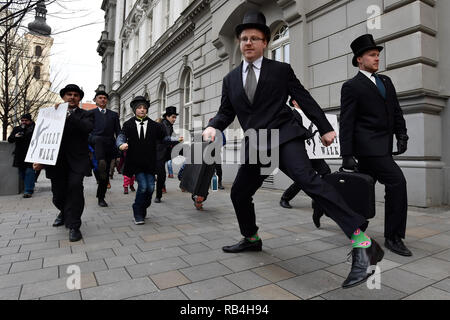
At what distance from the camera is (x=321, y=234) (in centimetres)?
353

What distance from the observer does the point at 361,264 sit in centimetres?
196

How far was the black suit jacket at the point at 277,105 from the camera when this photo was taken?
92.1 inches

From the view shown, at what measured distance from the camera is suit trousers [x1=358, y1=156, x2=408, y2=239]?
2.79 m

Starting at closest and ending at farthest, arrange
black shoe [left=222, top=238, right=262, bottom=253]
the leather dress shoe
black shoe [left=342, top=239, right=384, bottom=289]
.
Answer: black shoe [left=342, top=239, right=384, bottom=289]
the leather dress shoe
black shoe [left=222, top=238, right=262, bottom=253]

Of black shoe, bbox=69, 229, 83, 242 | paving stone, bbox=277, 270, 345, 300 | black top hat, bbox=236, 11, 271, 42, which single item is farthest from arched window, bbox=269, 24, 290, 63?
paving stone, bbox=277, 270, 345, 300

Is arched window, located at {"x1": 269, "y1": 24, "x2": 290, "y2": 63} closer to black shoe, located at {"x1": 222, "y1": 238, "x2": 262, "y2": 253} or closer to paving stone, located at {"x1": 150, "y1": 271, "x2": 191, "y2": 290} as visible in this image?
black shoe, located at {"x1": 222, "y1": 238, "x2": 262, "y2": 253}

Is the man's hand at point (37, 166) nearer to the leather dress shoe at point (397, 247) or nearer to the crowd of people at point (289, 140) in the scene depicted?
the crowd of people at point (289, 140)

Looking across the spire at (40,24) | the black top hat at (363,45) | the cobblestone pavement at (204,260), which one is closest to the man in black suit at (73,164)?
the cobblestone pavement at (204,260)

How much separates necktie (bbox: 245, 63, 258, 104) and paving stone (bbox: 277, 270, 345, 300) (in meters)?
1.41
